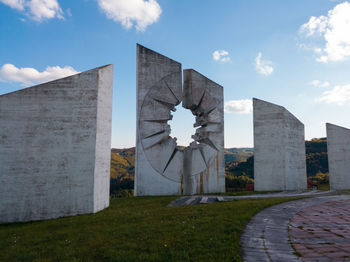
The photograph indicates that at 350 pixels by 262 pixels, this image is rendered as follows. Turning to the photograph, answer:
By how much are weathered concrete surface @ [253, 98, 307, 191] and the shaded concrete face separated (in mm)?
2967

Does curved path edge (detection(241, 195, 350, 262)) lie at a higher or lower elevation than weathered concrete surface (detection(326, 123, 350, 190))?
lower

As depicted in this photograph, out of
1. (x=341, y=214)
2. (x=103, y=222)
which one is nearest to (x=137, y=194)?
(x=103, y=222)

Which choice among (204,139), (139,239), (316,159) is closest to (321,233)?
(139,239)

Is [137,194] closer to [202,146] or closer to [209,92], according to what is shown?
[202,146]

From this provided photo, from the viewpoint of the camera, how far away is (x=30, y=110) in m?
8.48

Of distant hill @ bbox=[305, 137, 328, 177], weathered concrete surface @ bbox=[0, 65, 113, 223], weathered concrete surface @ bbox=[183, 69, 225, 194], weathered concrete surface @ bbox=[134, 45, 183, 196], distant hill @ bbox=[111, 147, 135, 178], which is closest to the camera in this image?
weathered concrete surface @ bbox=[0, 65, 113, 223]

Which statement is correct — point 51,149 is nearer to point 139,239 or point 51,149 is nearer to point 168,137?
point 139,239

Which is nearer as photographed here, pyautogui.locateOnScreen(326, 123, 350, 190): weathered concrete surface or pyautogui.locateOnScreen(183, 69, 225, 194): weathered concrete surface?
pyautogui.locateOnScreen(183, 69, 225, 194): weathered concrete surface

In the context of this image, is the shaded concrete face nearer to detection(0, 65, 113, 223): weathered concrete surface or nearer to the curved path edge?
detection(0, 65, 113, 223): weathered concrete surface

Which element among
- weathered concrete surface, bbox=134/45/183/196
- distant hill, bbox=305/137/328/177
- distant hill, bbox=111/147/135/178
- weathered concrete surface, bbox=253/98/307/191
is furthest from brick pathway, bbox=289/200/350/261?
distant hill, bbox=111/147/135/178

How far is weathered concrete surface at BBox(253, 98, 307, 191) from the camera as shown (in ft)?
50.8

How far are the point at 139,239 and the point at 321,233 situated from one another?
130 inches

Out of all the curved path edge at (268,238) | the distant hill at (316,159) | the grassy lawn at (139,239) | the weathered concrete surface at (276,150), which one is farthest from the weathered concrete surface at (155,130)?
the distant hill at (316,159)

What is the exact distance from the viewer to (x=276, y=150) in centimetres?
1564
